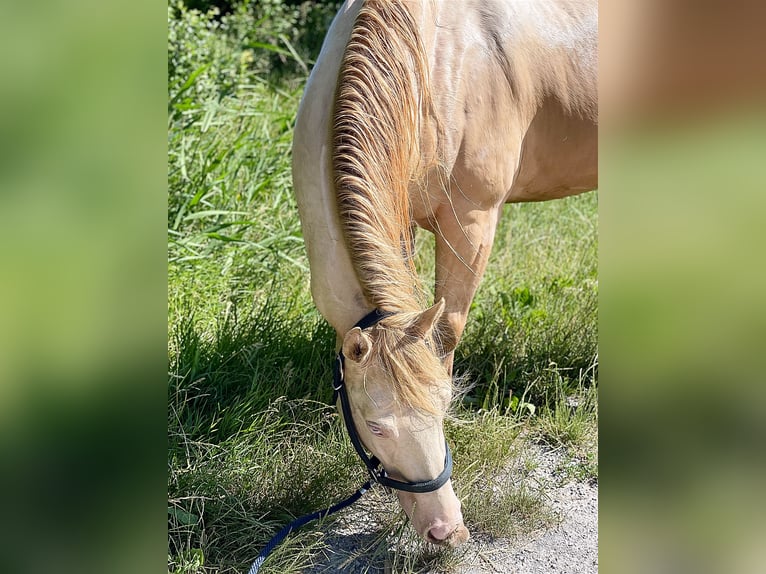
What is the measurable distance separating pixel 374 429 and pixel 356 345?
0.77 ft

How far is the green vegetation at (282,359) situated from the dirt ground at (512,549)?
0.09 feet

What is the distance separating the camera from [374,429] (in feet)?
6.24

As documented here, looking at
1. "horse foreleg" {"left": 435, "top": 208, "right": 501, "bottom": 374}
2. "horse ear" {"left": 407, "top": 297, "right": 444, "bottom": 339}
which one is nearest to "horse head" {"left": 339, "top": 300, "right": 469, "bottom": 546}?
"horse ear" {"left": 407, "top": 297, "right": 444, "bottom": 339}

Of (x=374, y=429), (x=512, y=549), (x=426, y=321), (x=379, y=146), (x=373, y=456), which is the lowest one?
(x=512, y=549)

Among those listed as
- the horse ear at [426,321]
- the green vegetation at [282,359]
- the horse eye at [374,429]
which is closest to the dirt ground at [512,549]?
the green vegetation at [282,359]

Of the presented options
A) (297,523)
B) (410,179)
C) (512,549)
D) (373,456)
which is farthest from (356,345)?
(512,549)

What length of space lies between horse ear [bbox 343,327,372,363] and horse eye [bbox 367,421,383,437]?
18cm

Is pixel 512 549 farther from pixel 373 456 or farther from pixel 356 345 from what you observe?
pixel 356 345

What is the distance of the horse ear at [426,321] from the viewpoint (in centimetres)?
181
